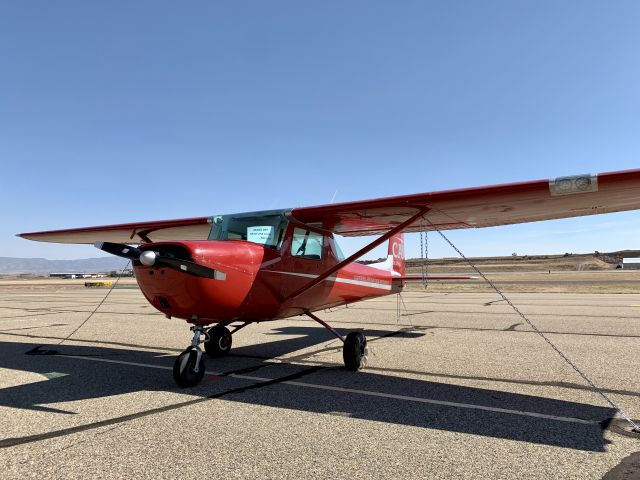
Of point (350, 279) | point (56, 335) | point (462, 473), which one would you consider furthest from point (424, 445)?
point (56, 335)

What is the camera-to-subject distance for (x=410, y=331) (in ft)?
37.6

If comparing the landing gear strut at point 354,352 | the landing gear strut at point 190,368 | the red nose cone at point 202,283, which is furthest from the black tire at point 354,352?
the landing gear strut at point 190,368

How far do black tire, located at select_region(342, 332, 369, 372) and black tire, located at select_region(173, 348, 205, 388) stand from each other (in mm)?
2261

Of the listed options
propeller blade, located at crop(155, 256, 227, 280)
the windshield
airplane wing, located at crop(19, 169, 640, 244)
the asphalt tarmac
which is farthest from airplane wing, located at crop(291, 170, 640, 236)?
the asphalt tarmac

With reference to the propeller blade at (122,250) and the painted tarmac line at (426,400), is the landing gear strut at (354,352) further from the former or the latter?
the propeller blade at (122,250)

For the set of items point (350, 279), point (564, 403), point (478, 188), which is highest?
point (478, 188)

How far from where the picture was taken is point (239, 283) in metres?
6.12

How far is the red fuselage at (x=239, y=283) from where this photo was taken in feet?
18.2

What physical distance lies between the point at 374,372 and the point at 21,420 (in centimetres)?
459

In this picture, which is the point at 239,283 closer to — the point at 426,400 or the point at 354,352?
the point at 354,352

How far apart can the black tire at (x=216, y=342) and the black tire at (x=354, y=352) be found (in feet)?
8.34

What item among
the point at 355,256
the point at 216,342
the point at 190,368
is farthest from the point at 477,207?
the point at 216,342

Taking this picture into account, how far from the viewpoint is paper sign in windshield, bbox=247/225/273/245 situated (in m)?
6.86

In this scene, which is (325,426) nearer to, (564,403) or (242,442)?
(242,442)
